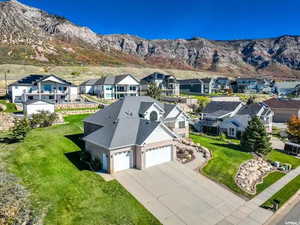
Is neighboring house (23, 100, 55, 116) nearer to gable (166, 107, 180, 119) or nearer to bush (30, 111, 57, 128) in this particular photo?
bush (30, 111, 57, 128)

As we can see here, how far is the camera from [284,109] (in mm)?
55500

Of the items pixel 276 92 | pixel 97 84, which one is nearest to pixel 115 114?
pixel 97 84

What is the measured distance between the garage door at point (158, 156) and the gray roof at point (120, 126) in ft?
6.20

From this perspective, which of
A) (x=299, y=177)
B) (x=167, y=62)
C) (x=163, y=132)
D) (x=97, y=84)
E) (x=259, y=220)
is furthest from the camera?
(x=167, y=62)

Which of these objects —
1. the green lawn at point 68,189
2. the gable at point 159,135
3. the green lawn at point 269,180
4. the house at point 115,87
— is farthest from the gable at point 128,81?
the green lawn at point 269,180

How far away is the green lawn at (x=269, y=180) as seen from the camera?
20.3 meters

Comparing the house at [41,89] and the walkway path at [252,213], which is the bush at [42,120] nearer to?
the house at [41,89]

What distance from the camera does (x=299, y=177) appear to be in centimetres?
2333

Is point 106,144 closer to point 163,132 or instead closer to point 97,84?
point 163,132

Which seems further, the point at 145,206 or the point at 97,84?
the point at 97,84

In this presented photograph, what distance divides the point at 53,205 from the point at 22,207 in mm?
1771

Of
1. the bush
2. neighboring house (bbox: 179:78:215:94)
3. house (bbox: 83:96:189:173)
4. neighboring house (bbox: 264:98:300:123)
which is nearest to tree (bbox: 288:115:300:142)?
neighboring house (bbox: 264:98:300:123)

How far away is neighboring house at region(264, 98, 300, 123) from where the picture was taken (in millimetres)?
53719

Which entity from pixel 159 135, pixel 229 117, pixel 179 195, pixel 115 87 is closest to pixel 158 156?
pixel 159 135
